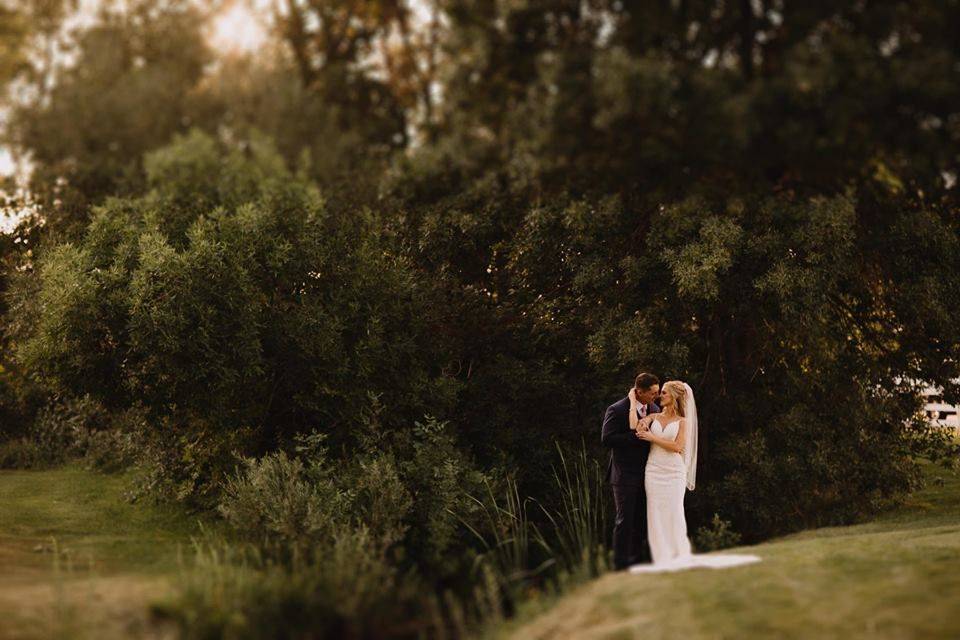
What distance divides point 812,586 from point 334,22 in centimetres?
2535

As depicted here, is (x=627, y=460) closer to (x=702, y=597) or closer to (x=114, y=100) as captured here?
(x=702, y=597)

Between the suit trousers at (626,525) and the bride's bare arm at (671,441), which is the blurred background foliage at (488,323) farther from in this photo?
the bride's bare arm at (671,441)

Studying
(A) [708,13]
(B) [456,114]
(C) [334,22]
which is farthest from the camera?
(C) [334,22]

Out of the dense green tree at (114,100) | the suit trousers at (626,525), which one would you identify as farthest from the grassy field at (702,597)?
the dense green tree at (114,100)

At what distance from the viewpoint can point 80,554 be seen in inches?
403

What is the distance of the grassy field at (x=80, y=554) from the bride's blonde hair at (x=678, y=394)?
510cm

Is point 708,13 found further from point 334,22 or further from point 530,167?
point 334,22

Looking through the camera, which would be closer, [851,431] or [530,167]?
[530,167]

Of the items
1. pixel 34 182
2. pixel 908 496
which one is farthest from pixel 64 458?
pixel 908 496

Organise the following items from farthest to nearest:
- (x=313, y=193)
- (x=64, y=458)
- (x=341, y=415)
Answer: (x=64, y=458) < (x=313, y=193) < (x=341, y=415)

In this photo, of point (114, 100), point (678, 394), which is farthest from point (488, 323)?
point (114, 100)

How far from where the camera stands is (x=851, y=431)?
48.1ft

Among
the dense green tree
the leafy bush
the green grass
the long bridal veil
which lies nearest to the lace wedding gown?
the long bridal veil

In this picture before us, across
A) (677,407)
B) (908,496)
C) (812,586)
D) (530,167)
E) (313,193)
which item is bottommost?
(908,496)
